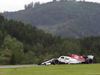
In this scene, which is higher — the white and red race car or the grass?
the grass

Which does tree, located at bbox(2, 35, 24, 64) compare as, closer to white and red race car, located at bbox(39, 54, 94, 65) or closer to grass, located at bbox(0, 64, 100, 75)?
white and red race car, located at bbox(39, 54, 94, 65)

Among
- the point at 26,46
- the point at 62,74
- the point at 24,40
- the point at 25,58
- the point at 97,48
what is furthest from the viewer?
the point at 24,40

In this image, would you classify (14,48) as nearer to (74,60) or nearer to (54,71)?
(74,60)

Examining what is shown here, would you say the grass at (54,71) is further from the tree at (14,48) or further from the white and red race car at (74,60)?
the tree at (14,48)

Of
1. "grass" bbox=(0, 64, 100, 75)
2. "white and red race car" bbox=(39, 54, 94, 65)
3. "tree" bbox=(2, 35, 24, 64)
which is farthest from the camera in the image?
"tree" bbox=(2, 35, 24, 64)

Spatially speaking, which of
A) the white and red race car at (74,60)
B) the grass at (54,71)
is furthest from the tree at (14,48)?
the grass at (54,71)

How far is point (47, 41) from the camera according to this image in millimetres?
199625

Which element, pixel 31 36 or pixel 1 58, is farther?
pixel 31 36

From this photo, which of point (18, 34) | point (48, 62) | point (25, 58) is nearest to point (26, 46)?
point (18, 34)

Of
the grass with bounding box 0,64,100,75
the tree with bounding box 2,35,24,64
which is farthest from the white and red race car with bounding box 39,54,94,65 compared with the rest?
the tree with bounding box 2,35,24,64

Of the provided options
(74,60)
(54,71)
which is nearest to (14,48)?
(74,60)

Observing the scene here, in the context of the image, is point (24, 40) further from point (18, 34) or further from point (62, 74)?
point (62, 74)

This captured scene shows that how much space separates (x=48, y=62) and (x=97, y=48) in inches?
4764

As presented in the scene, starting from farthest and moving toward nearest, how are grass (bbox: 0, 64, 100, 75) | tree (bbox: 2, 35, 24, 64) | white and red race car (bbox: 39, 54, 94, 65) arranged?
tree (bbox: 2, 35, 24, 64), white and red race car (bbox: 39, 54, 94, 65), grass (bbox: 0, 64, 100, 75)
